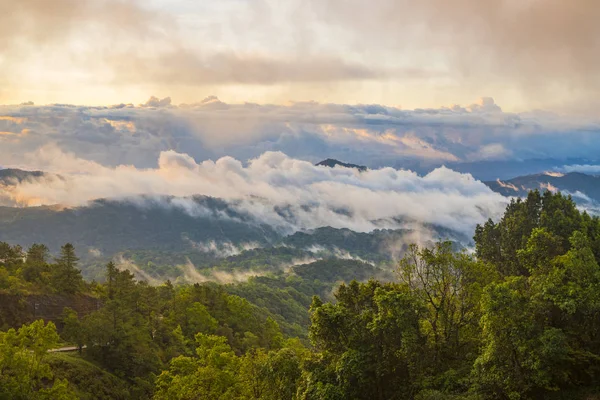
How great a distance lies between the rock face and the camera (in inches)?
4210

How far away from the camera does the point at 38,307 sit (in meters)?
115

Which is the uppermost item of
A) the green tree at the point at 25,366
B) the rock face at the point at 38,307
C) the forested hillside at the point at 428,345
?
the forested hillside at the point at 428,345

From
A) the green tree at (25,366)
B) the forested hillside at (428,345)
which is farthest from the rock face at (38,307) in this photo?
the green tree at (25,366)

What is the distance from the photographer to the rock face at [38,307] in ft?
351

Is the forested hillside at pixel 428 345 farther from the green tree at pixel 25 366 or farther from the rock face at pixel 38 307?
the rock face at pixel 38 307

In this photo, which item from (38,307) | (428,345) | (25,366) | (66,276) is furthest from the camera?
(66,276)

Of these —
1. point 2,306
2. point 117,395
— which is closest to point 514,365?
point 117,395

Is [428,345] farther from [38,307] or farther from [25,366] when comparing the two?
[38,307]

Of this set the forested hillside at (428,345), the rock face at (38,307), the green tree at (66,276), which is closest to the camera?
the forested hillside at (428,345)

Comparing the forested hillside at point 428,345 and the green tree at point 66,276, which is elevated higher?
the forested hillside at point 428,345

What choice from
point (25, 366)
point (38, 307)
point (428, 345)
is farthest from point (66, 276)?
point (428, 345)

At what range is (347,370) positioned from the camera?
52.1m

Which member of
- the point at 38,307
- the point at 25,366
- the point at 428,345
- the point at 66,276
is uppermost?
the point at 428,345

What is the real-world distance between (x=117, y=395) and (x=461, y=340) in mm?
58317
